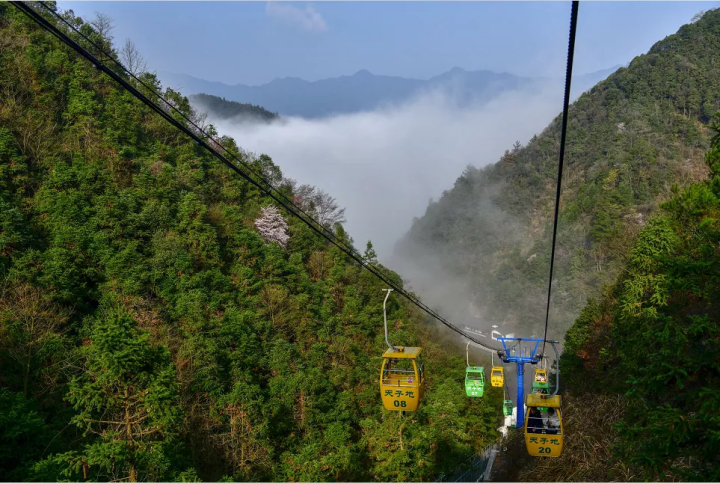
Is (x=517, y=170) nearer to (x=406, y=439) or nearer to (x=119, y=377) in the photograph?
(x=406, y=439)

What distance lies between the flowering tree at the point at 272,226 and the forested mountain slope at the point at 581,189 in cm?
2905

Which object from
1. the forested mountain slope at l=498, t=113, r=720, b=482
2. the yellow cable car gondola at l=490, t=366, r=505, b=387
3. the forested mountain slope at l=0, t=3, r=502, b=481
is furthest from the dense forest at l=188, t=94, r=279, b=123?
the yellow cable car gondola at l=490, t=366, r=505, b=387

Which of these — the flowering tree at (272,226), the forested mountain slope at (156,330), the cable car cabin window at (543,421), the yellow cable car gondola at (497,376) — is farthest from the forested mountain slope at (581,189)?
the cable car cabin window at (543,421)

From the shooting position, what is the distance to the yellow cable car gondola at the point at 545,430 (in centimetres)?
1389

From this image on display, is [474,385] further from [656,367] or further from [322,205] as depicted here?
[322,205]

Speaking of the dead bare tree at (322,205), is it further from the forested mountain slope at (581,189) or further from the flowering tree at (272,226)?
the forested mountain slope at (581,189)

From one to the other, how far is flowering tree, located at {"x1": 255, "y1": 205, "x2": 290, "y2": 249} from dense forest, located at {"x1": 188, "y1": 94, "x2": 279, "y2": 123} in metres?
65.2

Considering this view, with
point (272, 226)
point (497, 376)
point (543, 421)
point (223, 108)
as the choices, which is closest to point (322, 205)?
point (272, 226)

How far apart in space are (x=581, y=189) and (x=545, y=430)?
69.4 m

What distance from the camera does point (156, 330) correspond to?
2150cm

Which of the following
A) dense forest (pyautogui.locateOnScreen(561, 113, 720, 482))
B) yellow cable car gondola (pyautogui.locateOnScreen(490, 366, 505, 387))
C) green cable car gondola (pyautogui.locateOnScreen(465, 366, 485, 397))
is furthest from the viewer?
yellow cable car gondola (pyautogui.locateOnScreen(490, 366, 505, 387))

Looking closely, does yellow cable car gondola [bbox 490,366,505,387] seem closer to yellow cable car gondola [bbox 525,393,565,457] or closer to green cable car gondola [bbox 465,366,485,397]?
green cable car gondola [bbox 465,366,485,397]

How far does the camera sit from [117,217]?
82.3 ft

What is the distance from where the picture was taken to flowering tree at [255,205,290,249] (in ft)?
129
